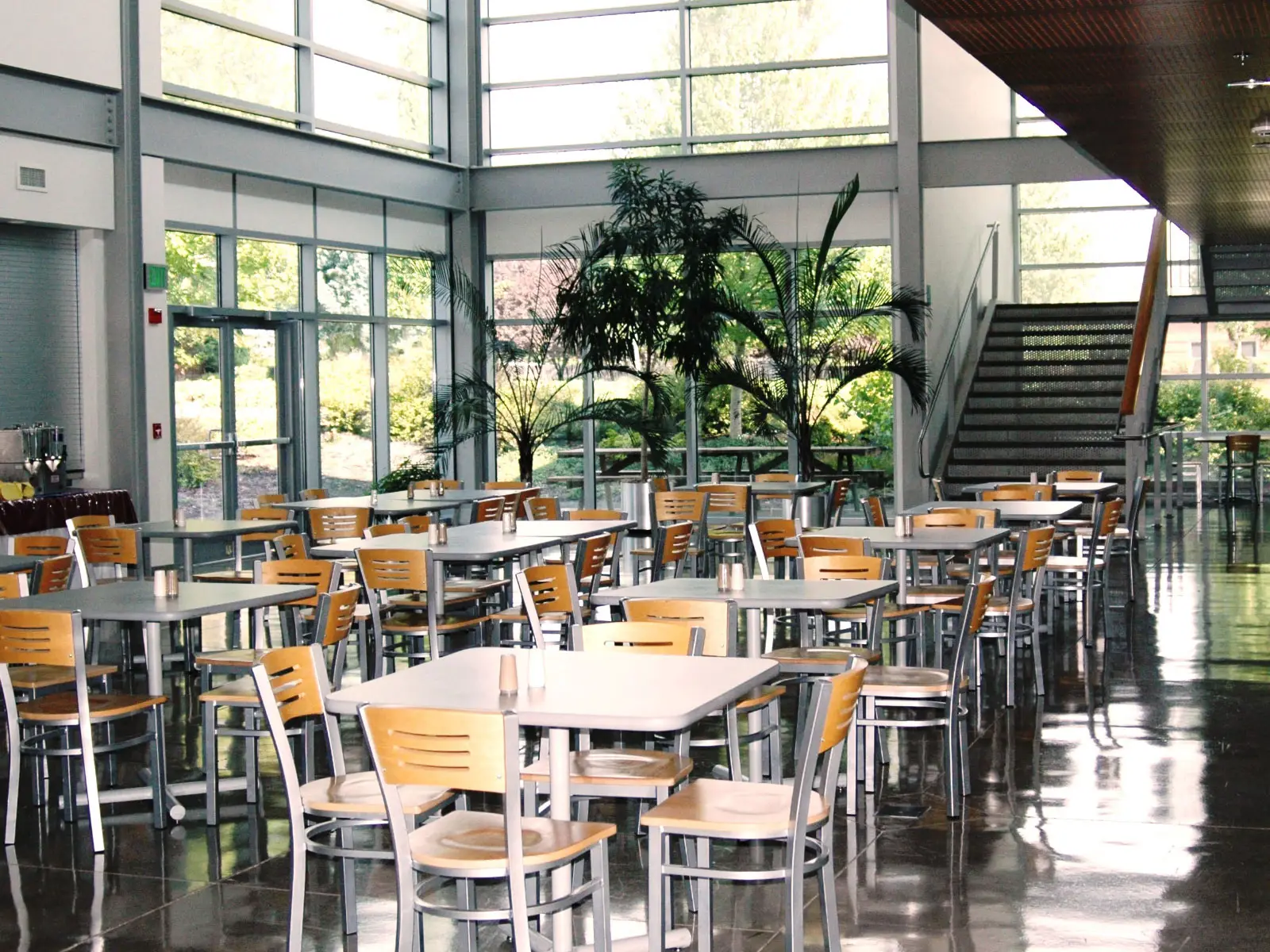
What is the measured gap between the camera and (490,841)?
372cm

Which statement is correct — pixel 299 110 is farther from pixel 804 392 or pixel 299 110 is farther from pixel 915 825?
pixel 915 825

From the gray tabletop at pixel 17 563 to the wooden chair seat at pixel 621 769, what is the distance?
3.86 metres

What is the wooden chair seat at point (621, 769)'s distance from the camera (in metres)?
4.20

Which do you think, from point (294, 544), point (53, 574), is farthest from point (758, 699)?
point (53, 574)

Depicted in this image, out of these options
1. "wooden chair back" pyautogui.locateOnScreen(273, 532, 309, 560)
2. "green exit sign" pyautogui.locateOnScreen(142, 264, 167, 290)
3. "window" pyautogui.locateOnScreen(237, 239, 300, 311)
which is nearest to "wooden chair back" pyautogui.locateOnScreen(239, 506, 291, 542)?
"wooden chair back" pyautogui.locateOnScreen(273, 532, 309, 560)

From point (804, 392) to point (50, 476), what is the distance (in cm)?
648

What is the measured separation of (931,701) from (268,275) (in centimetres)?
1028

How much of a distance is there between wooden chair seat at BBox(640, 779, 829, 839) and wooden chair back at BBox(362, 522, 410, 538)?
181 inches

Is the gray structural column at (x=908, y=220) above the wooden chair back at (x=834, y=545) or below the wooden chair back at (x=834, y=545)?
above

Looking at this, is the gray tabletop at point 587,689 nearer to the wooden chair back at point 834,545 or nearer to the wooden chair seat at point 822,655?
the wooden chair seat at point 822,655

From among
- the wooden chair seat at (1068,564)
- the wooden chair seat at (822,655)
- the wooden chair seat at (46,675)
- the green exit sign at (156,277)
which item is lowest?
the wooden chair seat at (46,675)

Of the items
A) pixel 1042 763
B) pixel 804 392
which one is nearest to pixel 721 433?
pixel 804 392

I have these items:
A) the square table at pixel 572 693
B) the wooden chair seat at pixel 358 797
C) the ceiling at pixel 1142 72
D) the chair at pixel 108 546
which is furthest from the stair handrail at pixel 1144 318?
the wooden chair seat at pixel 358 797

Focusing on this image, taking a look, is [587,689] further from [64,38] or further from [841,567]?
[64,38]
